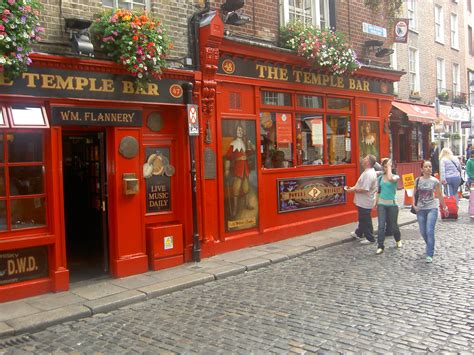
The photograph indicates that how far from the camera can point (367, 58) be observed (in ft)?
41.4

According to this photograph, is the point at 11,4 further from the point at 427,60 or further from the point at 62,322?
the point at 427,60

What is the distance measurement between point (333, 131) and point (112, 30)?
6.56 metres

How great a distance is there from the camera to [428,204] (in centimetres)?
776

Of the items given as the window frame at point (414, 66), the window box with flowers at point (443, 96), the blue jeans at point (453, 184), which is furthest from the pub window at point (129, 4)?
the window box with flowers at point (443, 96)

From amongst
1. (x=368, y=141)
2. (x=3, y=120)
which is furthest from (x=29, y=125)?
(x=368, y=141)

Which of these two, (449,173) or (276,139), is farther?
(449,173)

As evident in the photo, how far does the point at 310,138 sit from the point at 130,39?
216 inches

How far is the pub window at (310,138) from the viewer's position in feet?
35.7

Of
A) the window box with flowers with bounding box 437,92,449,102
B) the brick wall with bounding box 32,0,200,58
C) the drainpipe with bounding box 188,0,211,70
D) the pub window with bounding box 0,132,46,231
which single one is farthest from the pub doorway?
the window box with flowers with bounding box 437,92,449,102

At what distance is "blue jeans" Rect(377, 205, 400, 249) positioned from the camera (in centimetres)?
851

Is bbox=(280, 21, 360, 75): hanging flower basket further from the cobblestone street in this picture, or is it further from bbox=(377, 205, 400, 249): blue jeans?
the cobblestone street

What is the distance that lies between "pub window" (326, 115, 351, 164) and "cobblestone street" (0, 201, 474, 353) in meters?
4.53

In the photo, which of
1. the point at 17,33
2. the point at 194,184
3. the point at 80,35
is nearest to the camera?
the point at 17,33

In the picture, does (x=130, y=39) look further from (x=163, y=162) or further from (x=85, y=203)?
(x=85, y=203)
